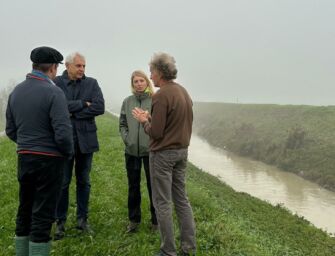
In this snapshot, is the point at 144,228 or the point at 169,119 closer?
the point at 169,119

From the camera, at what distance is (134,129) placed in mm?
7590

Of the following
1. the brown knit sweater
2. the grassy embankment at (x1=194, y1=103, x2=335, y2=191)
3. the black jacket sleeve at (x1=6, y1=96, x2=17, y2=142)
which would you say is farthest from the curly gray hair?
the grassy embankment at (x1=194, y1=103, x2=335, y2=191)

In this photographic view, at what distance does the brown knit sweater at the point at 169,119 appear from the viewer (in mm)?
6055

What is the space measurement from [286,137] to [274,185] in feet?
56.0

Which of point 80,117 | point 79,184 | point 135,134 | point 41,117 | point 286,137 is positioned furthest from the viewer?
point 286,137

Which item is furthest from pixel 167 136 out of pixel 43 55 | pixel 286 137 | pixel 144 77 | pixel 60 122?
pixel 286 137

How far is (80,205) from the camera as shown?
7.77 meters

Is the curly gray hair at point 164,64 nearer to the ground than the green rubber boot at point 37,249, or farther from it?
farther from it

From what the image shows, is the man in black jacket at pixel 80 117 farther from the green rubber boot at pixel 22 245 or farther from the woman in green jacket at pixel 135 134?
the green rubber boot at pixel 22 245

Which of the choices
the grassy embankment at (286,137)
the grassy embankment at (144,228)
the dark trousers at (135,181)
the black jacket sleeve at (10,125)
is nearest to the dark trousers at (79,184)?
the grassy embankment at (144,228)

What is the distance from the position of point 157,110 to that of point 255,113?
62986 mm

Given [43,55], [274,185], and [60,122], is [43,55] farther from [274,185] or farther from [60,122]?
[274,185]

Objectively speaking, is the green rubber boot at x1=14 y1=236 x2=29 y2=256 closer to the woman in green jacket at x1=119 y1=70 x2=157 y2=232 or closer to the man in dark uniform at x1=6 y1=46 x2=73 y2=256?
the man in dark uniform at x1=6 y1=46 x2=73 y2=256

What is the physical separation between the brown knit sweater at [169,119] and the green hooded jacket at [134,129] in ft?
3.96
